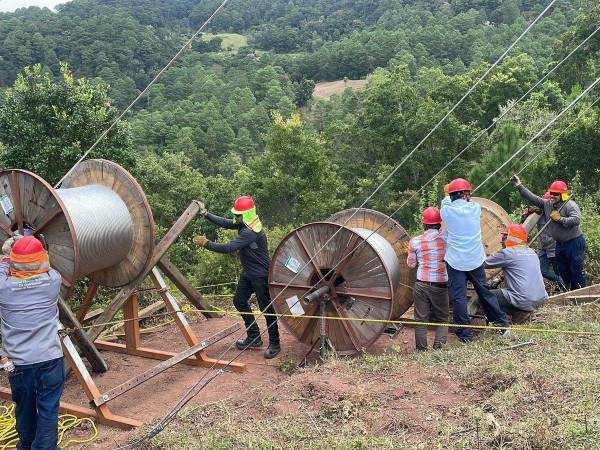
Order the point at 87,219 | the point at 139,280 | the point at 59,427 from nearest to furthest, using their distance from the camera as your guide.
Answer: the point at 59,427 < the point at 87,219 < the point at 139,280

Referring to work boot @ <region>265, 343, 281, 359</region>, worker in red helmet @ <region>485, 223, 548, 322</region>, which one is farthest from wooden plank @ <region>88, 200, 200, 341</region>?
worker in red helmet @ <region>485, 223, 548, 322</region>

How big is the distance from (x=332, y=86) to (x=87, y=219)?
105514mm

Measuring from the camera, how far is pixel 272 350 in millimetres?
8312

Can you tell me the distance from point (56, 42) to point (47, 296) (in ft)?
366

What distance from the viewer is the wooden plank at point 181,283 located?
8610mm

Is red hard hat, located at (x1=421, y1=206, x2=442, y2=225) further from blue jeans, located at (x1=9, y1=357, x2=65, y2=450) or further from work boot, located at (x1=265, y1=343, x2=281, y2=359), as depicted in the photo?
blue jeans, located at (x1=9, y1=357, x2=65, y2=450)

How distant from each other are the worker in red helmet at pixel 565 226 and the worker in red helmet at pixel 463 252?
220 cm

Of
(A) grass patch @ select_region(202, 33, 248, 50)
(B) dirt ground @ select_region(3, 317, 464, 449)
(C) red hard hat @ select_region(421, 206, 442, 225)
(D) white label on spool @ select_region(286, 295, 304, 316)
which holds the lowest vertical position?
(B) dirt ground @ select_region(3, 317, 464, 449)

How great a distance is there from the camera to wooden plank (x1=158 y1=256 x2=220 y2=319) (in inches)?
339

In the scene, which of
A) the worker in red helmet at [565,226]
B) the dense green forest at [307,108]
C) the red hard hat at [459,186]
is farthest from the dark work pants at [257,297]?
the dense green forest at [307,108]

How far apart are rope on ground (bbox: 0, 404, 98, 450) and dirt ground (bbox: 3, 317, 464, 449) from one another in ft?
0.45

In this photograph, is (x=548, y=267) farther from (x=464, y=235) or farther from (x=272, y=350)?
(x=272, y=350)

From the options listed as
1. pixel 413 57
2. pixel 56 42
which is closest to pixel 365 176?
pixel 413 57

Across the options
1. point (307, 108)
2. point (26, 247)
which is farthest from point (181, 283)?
point (307, 108)
